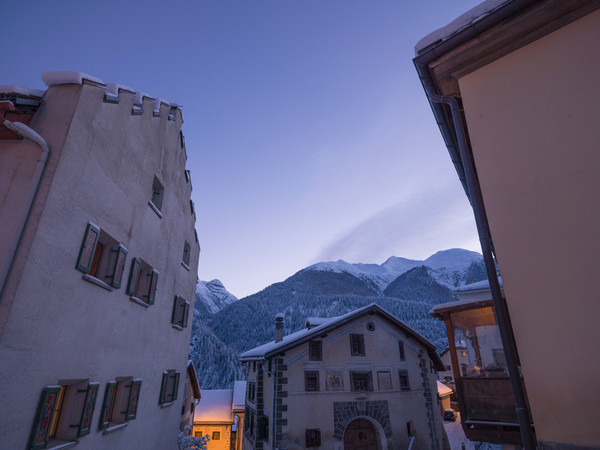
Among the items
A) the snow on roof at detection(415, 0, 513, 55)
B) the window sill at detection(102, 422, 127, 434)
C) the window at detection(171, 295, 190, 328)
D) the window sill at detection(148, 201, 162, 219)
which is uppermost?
the snow on roof at detection(415, 0, 513, 55)

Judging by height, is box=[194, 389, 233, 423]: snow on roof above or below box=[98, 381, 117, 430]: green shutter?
below

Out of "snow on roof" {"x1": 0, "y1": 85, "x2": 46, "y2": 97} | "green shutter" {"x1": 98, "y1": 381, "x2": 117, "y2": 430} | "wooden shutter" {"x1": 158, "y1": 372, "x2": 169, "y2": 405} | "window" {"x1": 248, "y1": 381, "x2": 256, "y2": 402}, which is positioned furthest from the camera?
"window" {"x1": 248, "y1": 381, "x2": 256, "y2": 402}

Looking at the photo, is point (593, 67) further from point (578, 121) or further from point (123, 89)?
point (123, 89)

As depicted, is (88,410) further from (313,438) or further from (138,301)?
(313,438)

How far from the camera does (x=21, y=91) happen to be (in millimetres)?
6129

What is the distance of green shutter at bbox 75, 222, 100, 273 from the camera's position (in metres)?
6.66

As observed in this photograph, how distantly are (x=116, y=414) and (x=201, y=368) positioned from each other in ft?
163

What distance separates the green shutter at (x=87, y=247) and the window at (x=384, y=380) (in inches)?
646

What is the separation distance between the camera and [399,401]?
18344 millimetres

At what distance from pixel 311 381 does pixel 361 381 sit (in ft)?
9.95

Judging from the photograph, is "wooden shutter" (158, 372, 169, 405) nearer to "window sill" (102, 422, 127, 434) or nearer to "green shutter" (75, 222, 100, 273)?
"window sill" (102, 422, 127, 434)

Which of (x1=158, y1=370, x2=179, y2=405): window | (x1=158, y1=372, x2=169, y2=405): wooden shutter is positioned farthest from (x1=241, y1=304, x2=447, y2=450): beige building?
(x1=158, y1=372, x2=169, y2=405): wooden shutter

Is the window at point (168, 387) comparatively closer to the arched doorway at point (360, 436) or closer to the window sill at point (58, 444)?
the window sill at point (58, 444)

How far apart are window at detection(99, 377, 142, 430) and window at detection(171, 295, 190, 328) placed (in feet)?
11.4
